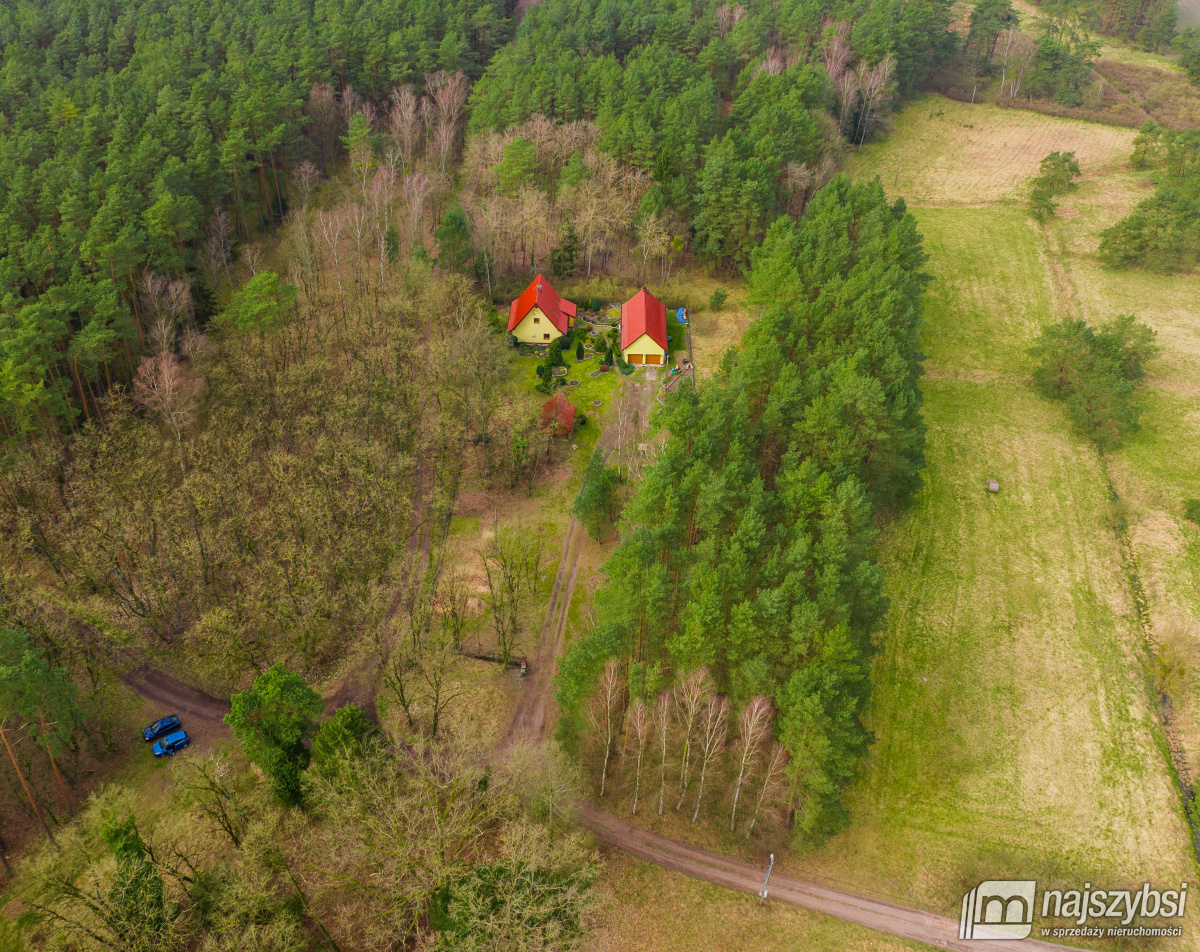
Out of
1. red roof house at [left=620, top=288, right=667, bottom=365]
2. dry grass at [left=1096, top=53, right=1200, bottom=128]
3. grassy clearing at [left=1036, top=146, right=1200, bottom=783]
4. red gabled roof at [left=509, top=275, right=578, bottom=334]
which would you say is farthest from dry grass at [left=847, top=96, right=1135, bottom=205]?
red gabled roof at [left=509, top=275, right=578, bottom=334]

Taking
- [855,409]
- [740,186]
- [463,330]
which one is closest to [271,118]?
[463,330]

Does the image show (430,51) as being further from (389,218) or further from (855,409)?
(855,409)

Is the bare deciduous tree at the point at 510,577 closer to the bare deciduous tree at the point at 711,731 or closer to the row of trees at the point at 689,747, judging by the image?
the row of trees at the point at 689,747

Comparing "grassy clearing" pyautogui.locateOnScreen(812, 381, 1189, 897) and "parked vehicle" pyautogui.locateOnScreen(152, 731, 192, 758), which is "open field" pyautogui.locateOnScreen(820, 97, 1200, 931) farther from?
"parked vehicle" pyautogui.locateOnScreen(152, 731, 192, 758)

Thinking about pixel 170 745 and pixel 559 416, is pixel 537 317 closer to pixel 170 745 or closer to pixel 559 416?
pixel 559 416

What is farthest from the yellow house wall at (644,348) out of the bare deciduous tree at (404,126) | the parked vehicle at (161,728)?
the parked vehicle at (161,728)

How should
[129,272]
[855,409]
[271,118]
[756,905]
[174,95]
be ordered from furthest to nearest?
1. [271,118]
2. [174,95]
3. [129,272]
4. [855,409]
5. [756,905]
